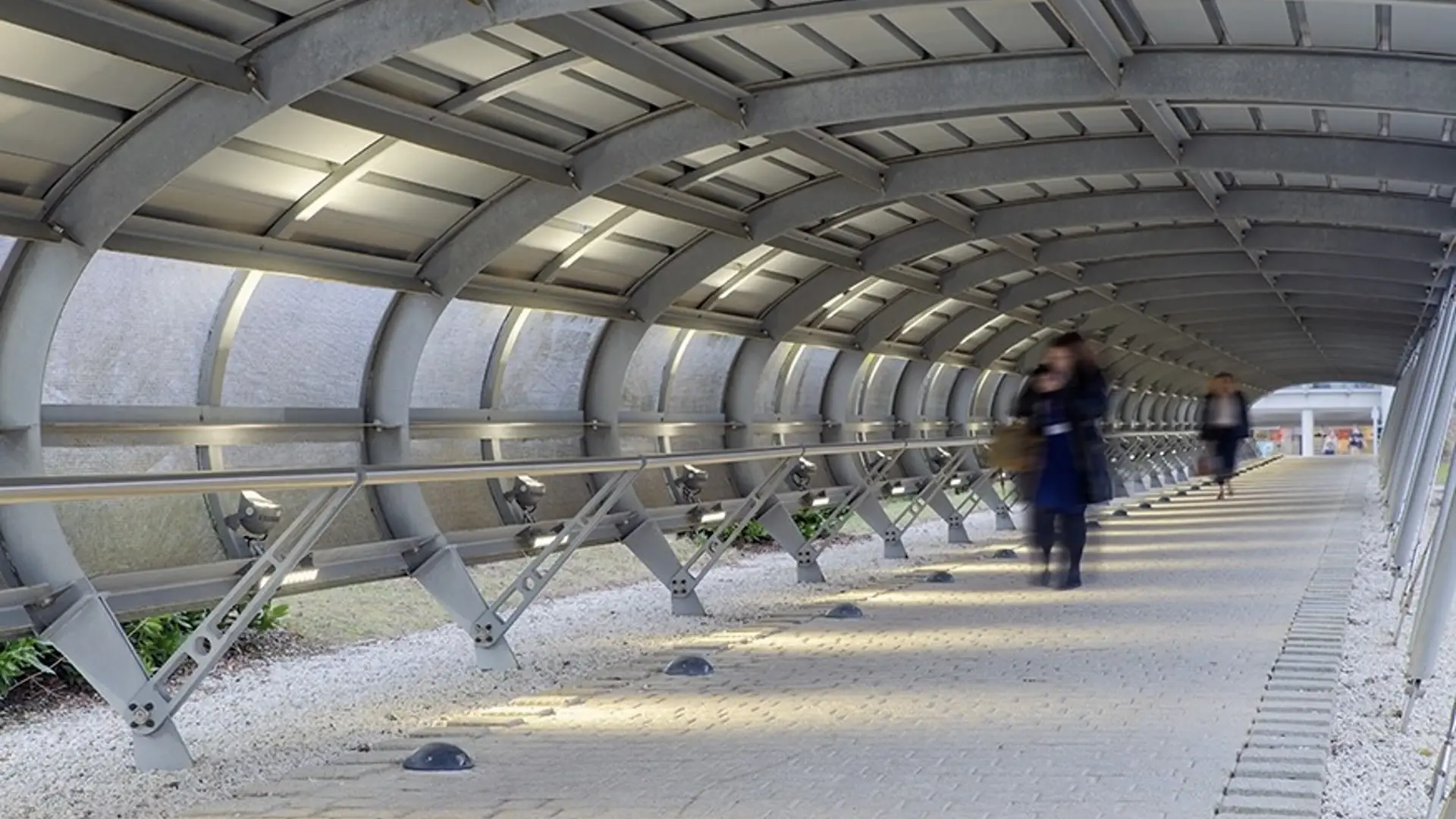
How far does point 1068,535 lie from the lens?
374 inches

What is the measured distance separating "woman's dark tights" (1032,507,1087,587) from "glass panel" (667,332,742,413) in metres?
7.42

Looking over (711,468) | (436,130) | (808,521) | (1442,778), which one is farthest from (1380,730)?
(808,521)

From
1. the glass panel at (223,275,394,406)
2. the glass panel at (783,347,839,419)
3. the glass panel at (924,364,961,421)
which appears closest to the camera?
the glass panel at (223,275,394,406)

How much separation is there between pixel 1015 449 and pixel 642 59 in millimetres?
3234

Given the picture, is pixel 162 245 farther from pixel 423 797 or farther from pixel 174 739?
pixel 423 797

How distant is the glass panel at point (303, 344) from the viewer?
10.4m

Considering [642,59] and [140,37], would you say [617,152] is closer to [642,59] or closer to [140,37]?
[642,59]

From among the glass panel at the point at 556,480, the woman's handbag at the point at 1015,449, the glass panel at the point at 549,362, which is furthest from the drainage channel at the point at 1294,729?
the glass panel at the point at 549,362

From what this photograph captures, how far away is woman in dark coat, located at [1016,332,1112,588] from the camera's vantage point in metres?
8.70

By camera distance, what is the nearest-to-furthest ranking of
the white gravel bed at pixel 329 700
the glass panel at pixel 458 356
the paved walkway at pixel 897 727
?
the paved walkway at pixel 897 727 < the white gravel bed at pixel 329 700 < the glass panel at pixel 458 356

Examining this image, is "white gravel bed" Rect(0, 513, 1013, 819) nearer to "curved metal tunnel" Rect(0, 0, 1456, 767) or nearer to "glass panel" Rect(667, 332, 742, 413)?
"curved metal tunnel" Rect(0, 0, 1456, 767)

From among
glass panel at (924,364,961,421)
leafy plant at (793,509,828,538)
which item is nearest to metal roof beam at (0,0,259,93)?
leafy plant at (793,509,828,538)

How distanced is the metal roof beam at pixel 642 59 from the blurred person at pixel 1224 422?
6896 mm

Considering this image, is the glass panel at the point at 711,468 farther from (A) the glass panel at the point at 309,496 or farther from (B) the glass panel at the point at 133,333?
(B) the glass panel at the point at 133,333
